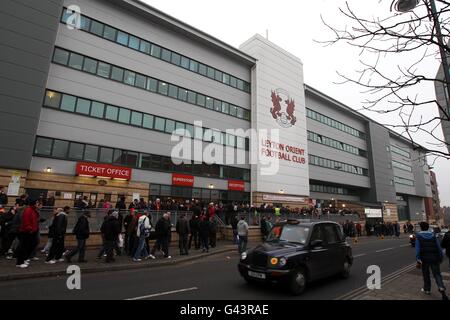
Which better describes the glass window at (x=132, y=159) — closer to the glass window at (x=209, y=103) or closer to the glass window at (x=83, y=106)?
the glass window at (x=83, y=106)

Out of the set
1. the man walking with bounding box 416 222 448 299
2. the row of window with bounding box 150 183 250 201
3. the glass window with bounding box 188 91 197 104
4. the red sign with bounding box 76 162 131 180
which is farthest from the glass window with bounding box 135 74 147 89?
the man walking with bounding box 416 222 448 299

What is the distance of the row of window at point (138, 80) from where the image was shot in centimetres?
2053

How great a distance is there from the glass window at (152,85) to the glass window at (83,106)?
547cm

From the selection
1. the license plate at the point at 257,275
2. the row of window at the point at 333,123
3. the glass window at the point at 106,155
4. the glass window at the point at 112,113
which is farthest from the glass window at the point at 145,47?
the row of window at the point at 333,123

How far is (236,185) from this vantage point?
28.8 m

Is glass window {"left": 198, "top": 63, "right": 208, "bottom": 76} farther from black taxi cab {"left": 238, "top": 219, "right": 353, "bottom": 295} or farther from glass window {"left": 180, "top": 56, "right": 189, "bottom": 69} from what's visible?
black taxi cab {"left": 238, "top": 219, "right": 353, "bottom": 295}

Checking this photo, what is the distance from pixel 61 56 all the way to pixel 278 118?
23529 millimetres

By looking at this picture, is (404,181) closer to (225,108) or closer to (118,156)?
(225,108)

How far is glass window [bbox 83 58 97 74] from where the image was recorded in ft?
Result: 69.6

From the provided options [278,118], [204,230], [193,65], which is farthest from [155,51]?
[204,230]

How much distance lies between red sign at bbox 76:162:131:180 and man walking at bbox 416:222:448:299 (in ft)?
63.1

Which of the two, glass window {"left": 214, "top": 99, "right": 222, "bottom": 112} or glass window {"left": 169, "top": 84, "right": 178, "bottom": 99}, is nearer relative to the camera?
glass window {"left": 169, "top": 84, "right": 178, "bottom": 99}

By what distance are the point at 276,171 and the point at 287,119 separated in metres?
7.67
